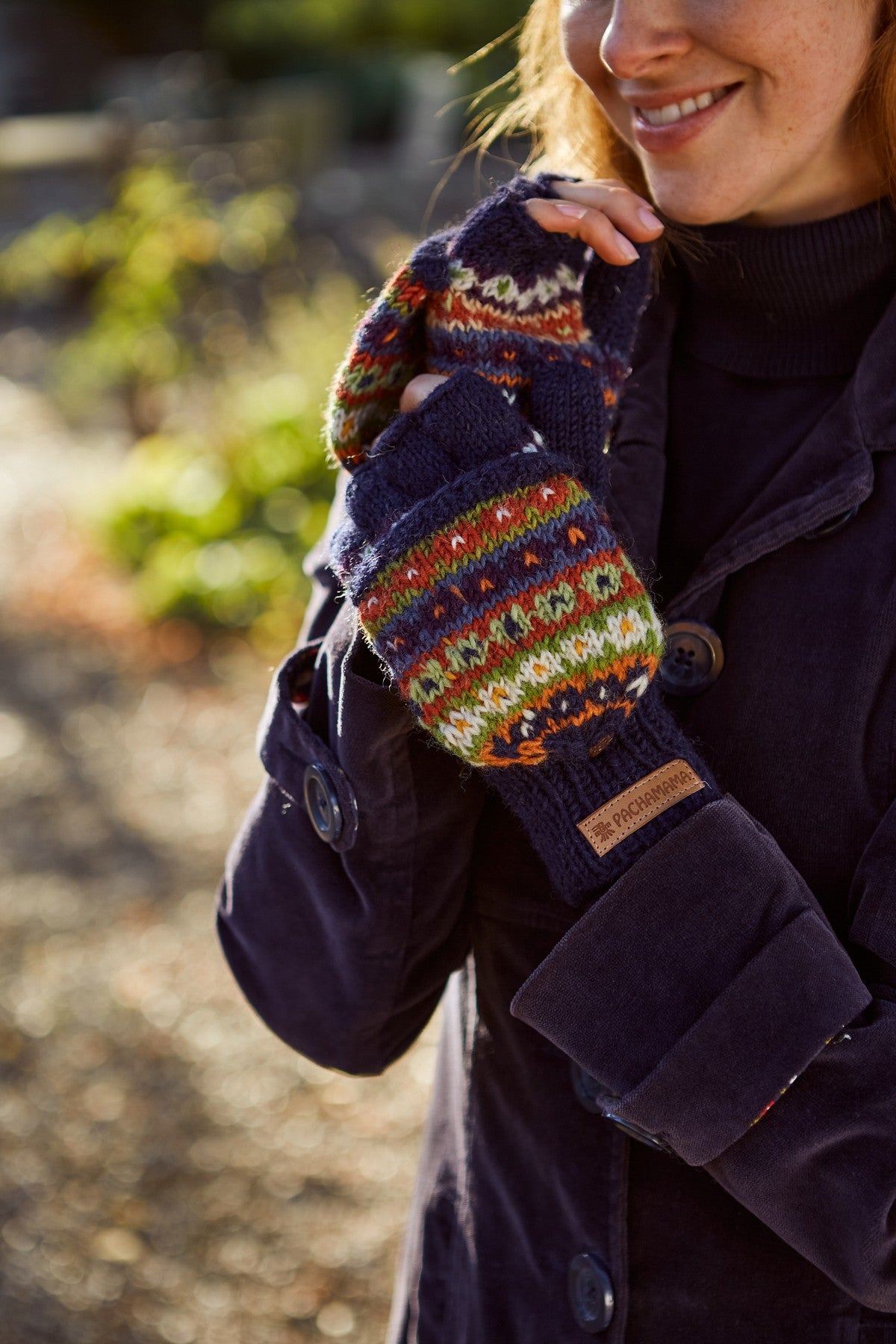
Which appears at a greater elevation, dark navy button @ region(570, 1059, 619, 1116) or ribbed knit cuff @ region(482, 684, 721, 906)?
ribbed knit cuff @ region(482, 684, 721, 906)

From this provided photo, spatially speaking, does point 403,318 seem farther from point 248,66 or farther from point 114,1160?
point 248,66

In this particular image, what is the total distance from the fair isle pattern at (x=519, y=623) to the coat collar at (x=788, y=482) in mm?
175

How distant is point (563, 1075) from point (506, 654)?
0.58 m

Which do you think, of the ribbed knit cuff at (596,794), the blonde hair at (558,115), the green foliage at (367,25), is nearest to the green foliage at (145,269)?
the blonde hair at (558,115)

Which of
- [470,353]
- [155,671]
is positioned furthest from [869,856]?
[155,671]

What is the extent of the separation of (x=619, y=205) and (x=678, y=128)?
0.10 metres

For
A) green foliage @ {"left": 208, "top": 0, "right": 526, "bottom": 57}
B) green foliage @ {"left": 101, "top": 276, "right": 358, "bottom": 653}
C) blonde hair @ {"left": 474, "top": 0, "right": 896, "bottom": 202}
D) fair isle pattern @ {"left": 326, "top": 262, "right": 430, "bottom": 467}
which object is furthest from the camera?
green foliage @ {"left": 208, "top": 0, "right": 526, "bottom": 57}

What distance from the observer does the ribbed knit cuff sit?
4.17 ft

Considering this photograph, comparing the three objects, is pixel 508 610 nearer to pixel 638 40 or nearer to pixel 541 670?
pixel 541 670

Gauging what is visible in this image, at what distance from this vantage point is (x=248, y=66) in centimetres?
1858

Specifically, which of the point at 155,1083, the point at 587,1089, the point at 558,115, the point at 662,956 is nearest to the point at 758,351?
the point at 558,115

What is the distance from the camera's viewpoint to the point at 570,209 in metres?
1.38

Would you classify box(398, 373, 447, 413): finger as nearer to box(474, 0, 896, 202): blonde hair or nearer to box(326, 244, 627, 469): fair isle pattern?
box(326, 244, 627, 469): fair isle pattern

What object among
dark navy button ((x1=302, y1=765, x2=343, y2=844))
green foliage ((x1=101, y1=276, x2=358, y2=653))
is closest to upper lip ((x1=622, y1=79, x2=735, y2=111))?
dark navy button ((x1=302, y1=765, x2=343, y2=844))
